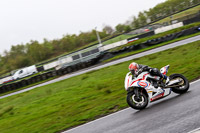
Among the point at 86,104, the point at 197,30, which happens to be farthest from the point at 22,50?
the point at 86,104

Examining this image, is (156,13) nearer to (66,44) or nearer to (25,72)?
(66,44)

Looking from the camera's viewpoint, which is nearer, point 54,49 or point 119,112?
point 119,112

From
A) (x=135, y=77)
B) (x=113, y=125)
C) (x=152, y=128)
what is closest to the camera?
(x=152, y=128)

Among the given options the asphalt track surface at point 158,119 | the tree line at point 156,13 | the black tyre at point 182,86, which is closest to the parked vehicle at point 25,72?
the tree line at point 156,13

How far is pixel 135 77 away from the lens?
812 cm

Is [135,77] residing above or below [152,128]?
above

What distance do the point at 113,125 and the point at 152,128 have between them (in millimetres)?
1525

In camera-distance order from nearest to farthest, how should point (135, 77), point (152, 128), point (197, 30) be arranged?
point (152, 128) → point (135, 77) → point (197, 30)

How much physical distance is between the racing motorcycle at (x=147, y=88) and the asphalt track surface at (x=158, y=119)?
0.28 meters

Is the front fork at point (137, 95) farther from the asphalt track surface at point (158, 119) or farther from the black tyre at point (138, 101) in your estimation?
the asphalt track surface at point (158, 119)

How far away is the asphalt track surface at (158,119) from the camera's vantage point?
5492 millimetres

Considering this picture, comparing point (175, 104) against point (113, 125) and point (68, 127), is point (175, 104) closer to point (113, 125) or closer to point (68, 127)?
point (113, 125)

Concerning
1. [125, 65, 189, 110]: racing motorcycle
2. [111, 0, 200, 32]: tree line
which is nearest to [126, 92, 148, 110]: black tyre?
[125, 65, 189, 110]: racing motorcycle

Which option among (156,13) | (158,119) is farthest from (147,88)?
(156,13)
